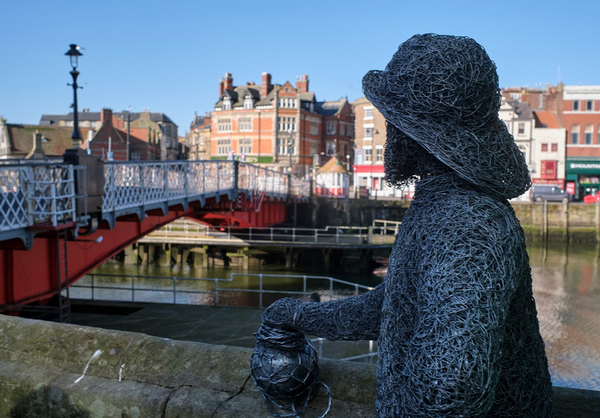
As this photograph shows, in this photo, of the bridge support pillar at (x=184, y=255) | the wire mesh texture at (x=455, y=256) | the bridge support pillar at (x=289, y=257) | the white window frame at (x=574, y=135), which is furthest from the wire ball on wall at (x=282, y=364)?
the white window frame at (x=574, y=135)

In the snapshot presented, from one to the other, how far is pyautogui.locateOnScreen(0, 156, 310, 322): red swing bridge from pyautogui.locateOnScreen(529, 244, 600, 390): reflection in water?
10885mm

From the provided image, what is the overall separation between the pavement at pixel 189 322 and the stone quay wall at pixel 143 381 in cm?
766

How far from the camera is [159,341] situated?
3.15m

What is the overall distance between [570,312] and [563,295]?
2.57m

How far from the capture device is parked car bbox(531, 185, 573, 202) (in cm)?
3962

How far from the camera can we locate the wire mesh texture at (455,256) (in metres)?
1.38

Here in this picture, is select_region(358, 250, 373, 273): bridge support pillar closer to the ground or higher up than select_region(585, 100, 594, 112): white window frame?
closer to the ground

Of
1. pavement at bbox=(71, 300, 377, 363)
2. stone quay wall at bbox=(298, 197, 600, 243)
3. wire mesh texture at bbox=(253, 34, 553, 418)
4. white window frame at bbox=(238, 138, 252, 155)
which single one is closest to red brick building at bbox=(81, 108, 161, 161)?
white window frame at bbox=(238, 138, 252, 155)

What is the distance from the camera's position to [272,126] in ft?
196

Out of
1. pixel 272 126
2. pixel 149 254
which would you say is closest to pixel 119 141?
pixel 272 126

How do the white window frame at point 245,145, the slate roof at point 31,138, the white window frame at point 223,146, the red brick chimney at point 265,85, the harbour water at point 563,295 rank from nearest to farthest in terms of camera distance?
the harbour water at point 563,295 < the slate roof at point 31,138 < the white window frame at point 245,145 < the white window frame at point 223,146 < the red brick chimney at point 265,85

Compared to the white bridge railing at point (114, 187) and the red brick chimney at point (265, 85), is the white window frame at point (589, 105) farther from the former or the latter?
the white bridge railing at point (114, 187)

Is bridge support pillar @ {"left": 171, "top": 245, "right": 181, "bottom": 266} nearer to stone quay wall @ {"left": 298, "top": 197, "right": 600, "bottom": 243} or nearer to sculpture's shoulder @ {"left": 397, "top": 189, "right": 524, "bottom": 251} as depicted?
stone quay wall @ {"left": 298, "top": 197, "right": 600, "bottom": 243}

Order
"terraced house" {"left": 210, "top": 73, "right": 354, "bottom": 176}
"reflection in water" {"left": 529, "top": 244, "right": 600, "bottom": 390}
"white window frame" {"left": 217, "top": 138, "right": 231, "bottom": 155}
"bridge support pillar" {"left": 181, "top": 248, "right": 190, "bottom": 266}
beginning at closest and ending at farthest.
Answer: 1. "reflection in water" {"left": 529, "top": 244, "right": 600, "bottom": 390}
2. "bridge support pillar" {"left": 181, "top": 248, "right": 190, "bottom": 266}
3. "terraced house" {"left": 210, "top": 73, "right": 354, "bottom": 176}
4. "white window frame" {"left": 217, "top": 138, "right": 231, "bottom": 155}
